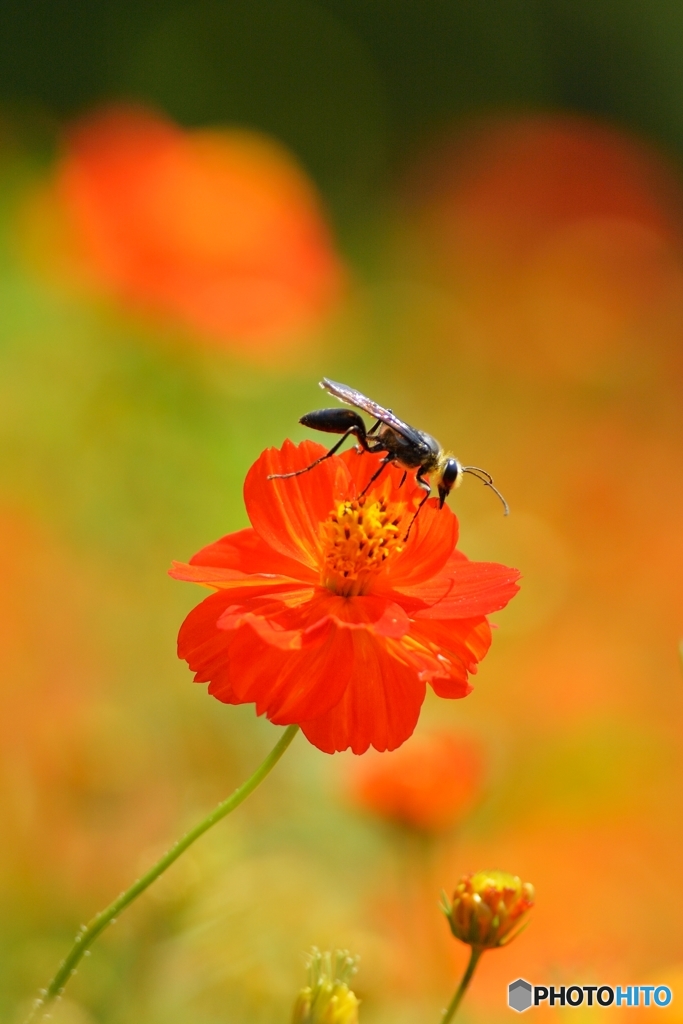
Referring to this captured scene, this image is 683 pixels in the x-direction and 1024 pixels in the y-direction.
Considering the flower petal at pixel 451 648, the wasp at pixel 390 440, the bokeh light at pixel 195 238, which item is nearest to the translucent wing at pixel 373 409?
the wasp at pixel 390 440

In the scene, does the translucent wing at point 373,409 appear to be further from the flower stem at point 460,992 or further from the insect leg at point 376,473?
the flower stem at point 460,992

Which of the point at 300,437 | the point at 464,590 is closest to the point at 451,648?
the point at 464,590

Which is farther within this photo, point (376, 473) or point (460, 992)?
point (376, 473)

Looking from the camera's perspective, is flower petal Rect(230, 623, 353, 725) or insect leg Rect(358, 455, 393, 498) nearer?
flower petal Rect(230, 623, 353, 725)

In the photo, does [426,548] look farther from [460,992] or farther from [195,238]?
[195,238]

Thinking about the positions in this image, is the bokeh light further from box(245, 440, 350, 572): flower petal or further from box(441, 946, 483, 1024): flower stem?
box(441, 946, 483, 1024): flower stem

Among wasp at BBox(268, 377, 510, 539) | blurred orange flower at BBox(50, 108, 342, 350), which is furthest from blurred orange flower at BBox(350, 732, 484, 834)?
blurred orange flower at BBox(50, 108, 342, 350)
